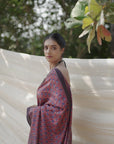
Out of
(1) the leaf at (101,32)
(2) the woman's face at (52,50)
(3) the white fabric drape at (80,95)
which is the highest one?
(1) the leaf at (101,32)

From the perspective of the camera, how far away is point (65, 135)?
1738mm

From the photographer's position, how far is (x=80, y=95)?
1.96m

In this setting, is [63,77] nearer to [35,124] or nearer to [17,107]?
[35,124]

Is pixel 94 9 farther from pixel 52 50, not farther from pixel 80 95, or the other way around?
pixel 80 95

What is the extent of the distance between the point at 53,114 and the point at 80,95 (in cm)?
36

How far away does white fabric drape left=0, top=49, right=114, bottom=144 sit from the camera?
71.1 inches

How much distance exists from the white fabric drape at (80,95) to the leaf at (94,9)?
73cm

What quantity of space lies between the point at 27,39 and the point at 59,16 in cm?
100

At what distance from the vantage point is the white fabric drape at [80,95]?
1.80 metres

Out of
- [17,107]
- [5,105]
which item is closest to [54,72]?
[17,107]

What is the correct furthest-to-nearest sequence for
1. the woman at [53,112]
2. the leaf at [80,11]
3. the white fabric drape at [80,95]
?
the white fabric drape at [80,95], the woman at [53,112], the leaf at [80,11]

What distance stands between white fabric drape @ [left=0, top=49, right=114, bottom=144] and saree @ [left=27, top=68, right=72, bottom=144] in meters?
0.23

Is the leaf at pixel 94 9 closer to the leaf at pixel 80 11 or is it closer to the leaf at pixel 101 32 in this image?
the leaf at pixel 101 32

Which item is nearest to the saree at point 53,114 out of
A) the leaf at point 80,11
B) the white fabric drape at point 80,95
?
the white fabric drape at point 80,95
